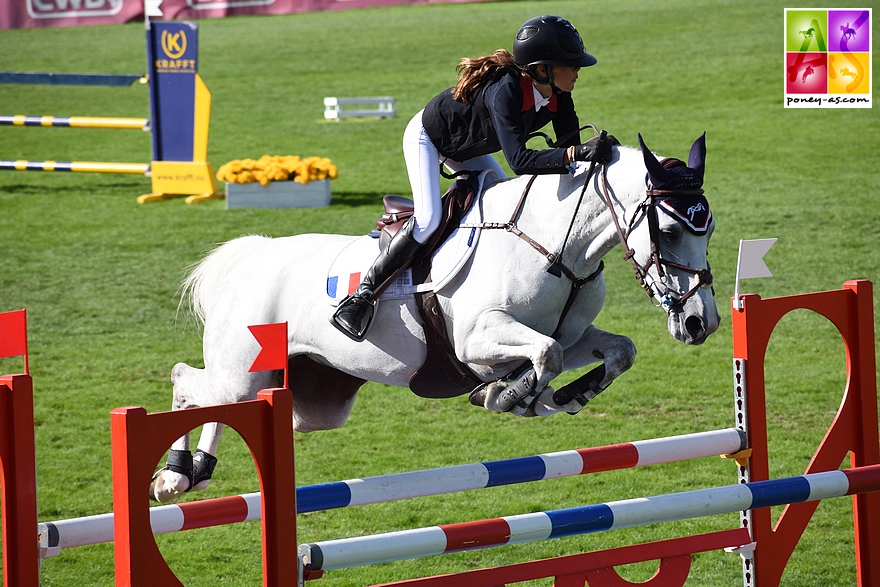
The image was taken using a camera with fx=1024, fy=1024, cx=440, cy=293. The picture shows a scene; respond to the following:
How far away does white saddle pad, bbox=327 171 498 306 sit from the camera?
3.33 meters

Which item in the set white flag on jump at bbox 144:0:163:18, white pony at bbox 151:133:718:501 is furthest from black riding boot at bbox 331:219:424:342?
white flag on jump at bbox 144:0:163:18

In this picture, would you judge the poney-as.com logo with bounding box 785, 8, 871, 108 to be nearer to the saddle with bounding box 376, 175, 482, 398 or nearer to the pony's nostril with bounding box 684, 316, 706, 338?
the saddle with bounding box 376, 175, 482, 398

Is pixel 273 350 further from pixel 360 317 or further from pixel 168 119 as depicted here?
pixel 168 119

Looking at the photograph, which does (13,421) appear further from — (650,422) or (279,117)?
(279,117)

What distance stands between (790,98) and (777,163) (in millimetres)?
3076

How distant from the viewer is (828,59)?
14.6 m

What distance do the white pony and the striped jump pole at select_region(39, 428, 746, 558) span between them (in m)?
0.19

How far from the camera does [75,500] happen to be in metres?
5.19

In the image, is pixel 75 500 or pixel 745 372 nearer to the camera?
pixel 745 372

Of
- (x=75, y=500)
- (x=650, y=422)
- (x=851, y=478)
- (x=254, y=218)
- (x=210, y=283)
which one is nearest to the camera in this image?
(x=851, y=478)

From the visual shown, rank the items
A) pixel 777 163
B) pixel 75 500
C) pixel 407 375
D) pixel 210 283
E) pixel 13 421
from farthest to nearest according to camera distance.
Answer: pixel 777 163 → pixel 75 500 → pixel 210 283 → pixel 407 375 → pixel 13 421

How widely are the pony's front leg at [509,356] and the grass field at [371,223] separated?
1.67 meters

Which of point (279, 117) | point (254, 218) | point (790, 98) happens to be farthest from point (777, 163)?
point (279, 117)

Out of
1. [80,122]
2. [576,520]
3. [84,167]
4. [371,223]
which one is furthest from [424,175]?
[84,167]
